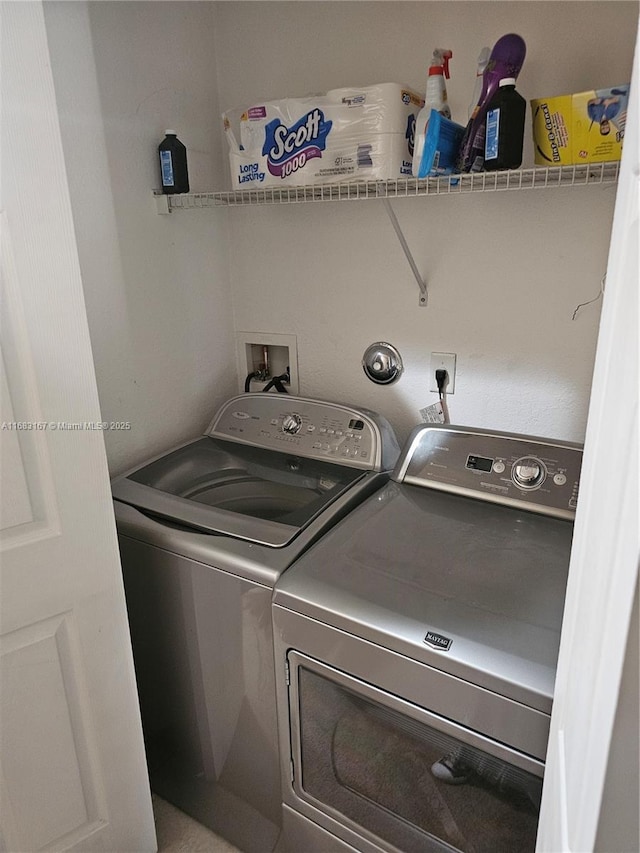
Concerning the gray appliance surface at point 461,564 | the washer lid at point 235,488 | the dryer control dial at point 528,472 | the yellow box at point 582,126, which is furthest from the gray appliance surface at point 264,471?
the yellow box at point 582,126

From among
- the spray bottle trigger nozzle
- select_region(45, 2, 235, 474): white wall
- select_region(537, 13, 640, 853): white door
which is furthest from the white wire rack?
select_region(537, 13, 640, 853): white door

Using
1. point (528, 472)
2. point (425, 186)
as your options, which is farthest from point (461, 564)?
point (425, 186)

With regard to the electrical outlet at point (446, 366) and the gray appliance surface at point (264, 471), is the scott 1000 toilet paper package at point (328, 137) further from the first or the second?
the gray appliance surface at point (264, 471)

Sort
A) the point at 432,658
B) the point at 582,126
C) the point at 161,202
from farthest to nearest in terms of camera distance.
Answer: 1. the point at 161,202
2. the point at 582,126
3. the point at 432,658

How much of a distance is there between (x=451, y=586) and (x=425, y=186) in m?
0.87

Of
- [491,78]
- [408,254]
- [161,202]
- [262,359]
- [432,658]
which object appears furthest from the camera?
[262,359]

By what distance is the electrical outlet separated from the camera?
66.2 inches

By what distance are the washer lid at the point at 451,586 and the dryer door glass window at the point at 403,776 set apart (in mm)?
143

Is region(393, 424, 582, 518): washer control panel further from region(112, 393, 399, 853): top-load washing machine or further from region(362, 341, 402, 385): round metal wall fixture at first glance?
region(362, 341, 402, 385): round metal wall fixture

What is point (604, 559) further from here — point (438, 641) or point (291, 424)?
point (291, 424)

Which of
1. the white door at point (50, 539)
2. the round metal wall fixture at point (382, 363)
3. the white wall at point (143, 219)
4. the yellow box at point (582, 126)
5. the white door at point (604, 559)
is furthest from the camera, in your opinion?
the round metal wall fixture at point (382, 363)

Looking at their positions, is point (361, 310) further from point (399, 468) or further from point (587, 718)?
A: point (587, 718)

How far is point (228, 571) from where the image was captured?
4.24 ft

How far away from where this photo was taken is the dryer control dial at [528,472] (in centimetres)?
141
